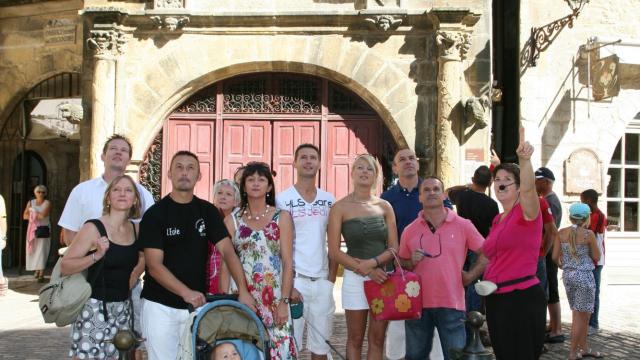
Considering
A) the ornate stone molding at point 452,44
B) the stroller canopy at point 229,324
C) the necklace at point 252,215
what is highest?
the ornate stone molding at point 452,44

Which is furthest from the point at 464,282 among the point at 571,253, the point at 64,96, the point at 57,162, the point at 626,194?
the point at 57,162

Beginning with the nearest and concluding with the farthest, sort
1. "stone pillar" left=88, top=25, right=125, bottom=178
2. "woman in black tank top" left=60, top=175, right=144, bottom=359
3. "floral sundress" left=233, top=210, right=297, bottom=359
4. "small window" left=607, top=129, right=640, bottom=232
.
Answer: "woman in black tank top" left=60, top=175, right=144, bottom=359 < "floral sundress" left=233, top=210, right=297, bottom=359 < "stone pillar" left=88, top=25, right=125, bottom=178 < "small window" left=607, top=129, right=640, bottom=232

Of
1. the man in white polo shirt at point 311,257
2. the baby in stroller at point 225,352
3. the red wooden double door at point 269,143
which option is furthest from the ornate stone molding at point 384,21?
the baby in stroller at point 225,352

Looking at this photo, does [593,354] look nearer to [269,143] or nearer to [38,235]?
[269,143]

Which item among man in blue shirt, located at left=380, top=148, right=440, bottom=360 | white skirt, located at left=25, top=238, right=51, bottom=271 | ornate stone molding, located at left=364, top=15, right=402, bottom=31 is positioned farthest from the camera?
white skirt, located at left=25, top=238, right=51, bottom=271

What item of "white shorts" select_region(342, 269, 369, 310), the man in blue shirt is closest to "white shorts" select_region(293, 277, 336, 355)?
"white shorts" select_region(342, 269, 369, 310)

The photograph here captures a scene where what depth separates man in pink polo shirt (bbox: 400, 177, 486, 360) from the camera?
512cm

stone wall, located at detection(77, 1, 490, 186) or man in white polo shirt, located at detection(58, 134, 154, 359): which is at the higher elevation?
stone wall, located at detection(77, 1, 490, 186)

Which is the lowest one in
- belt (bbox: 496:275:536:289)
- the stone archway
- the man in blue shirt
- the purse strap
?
belt (bbox: 496:275:536:289)

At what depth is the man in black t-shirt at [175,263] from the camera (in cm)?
456

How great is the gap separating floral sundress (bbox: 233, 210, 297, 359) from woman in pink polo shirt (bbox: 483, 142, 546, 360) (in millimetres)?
1407

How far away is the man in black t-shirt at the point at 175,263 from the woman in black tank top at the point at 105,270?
195 millimetres

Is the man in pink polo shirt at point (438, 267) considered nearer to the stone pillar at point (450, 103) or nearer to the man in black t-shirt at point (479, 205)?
the man in black t-shirt at point (479, 205)

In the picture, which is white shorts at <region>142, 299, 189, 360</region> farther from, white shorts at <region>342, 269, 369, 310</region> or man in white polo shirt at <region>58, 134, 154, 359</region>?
white shorts at <region>342, 269, 369, 310</region>
